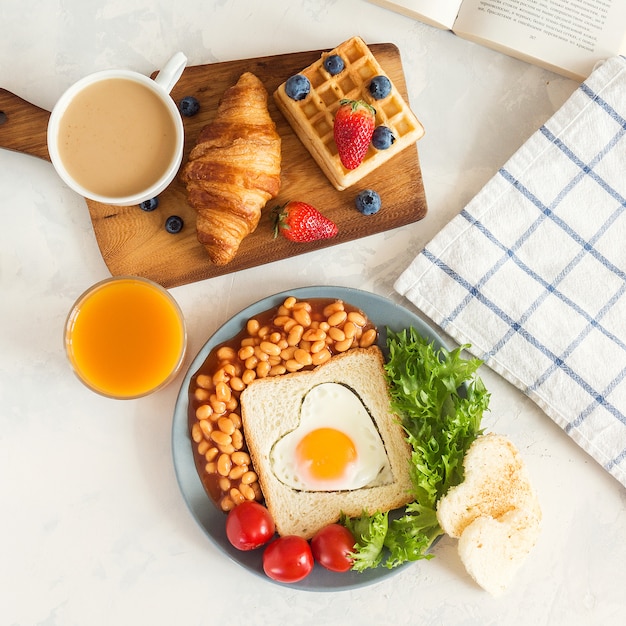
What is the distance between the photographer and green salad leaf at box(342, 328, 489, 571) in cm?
177

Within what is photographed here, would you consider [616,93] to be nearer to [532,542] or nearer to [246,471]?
[532,542]

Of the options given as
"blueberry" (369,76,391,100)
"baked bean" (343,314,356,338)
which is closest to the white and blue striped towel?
"baked bean" (343,314,356,338)

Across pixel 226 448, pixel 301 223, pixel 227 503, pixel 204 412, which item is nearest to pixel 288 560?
pixel 227 503

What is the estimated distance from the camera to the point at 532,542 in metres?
1.83

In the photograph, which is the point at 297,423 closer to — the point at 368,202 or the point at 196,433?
the point at 196,433

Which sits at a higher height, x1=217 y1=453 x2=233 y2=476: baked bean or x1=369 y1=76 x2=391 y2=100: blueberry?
x1=369 y1=76 x2=391 y2=100: blueberry

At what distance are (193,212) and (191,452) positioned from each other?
0.68 metres

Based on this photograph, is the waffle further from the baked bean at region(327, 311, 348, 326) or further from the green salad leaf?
the green salad leaf

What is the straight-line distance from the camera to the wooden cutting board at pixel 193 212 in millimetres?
1845

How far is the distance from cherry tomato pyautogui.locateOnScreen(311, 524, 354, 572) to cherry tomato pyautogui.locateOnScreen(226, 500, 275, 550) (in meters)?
0.14

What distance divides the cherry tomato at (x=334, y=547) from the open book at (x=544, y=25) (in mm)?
1483

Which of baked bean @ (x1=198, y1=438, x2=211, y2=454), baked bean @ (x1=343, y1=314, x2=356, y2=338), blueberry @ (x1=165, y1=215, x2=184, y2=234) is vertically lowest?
baked bean @ (x1=198, y1=438, x2=211, y2=454)

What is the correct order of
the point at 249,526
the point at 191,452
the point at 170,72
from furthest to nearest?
the point at 191,452 → the point at 249,526 → the point at 170,72

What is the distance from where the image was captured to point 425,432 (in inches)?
71.1
